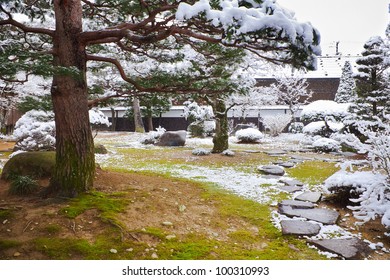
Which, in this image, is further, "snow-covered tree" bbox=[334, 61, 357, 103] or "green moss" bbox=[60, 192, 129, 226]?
"snow-covered tree" bbox=[334, 61, 357, 103]

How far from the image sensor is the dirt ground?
8.39 feet

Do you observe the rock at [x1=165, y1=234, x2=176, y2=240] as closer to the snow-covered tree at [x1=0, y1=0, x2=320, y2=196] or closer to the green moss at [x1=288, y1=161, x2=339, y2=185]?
the snow-covered tree at [x1=0, y1=0, x2=320, y2=196]

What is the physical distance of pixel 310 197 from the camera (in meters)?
3.89

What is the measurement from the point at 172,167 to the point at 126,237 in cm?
369

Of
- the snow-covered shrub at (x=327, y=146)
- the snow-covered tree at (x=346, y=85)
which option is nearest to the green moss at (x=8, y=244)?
the snow-covered shrub at (x=327, y=146)

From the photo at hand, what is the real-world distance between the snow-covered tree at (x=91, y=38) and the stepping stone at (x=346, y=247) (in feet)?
5.27

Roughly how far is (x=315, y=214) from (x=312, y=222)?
0.84 feet

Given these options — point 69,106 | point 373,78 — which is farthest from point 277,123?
point 69,106

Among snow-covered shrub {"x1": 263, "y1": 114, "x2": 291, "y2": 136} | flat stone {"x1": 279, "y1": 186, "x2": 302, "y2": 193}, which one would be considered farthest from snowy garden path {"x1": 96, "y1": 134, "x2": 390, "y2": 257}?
snow-covered shrub {"x1": 263, "y1": 114, "x2": 291, "y2": 136}

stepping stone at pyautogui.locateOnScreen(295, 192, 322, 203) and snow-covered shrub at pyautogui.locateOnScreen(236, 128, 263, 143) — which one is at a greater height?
snow-covered shrub at pyautogui.locateOnScreen(236, 128, 263, 143)

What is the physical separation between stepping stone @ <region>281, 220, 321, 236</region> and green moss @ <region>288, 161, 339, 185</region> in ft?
6.60

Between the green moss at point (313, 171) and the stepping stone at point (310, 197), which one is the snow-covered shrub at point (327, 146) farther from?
the stepping stone at point (310, 197)
